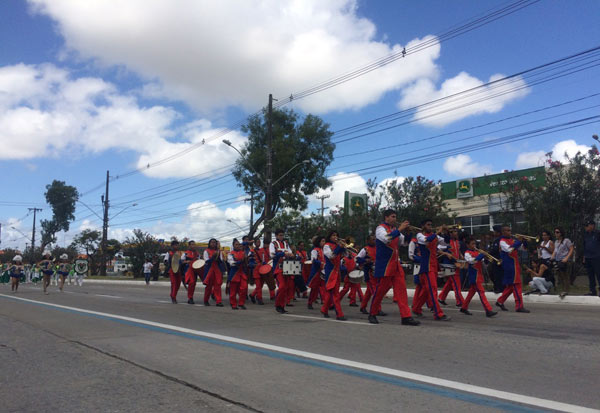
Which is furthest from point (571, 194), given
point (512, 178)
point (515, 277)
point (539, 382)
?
point (539, 382)

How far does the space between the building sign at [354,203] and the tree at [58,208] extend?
231 ft

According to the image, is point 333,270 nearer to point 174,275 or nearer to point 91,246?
point 174,275

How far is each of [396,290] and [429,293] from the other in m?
1.27

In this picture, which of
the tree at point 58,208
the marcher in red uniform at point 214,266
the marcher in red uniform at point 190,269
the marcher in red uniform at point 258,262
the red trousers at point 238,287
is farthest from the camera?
the tree at point 58,208

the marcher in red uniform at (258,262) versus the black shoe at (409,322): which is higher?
the marcher in red uniform at (258,262)

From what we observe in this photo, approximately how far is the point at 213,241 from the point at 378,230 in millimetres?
5845

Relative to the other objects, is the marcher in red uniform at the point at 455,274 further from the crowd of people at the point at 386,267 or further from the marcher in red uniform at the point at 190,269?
the marcher in red uniform at the point at 190,269

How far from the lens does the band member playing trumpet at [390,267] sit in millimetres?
8734

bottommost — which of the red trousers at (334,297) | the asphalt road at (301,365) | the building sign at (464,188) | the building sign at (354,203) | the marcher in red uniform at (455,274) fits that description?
the asphalt road at (301,365)

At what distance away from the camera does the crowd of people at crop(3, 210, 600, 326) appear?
9062mm

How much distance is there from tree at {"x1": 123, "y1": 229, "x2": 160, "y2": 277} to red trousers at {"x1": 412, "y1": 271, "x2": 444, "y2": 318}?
3348cm

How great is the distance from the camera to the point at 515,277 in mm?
10781

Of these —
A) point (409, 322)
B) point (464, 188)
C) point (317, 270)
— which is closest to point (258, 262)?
point (317, 270)

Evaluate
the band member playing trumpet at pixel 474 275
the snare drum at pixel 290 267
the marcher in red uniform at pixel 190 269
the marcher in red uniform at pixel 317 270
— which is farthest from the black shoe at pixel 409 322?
the marcher in red uniform at pixel 190 269
